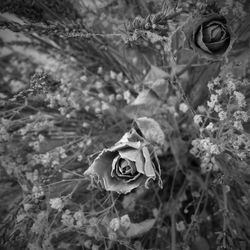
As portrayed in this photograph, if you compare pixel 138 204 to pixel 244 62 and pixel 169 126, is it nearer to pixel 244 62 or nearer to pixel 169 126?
pixel 169 126

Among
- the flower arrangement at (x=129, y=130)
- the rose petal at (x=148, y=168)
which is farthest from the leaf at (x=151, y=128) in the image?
the rose petal at (x=148, y=168)

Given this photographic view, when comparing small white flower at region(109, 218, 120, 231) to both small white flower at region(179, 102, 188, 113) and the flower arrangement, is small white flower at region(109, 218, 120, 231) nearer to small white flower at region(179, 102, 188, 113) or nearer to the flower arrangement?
the flower arrangement

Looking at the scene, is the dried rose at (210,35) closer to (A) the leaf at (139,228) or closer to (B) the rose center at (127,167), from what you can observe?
(B) the rose center at (127,167)

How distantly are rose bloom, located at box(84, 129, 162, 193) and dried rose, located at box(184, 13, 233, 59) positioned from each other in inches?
5.1

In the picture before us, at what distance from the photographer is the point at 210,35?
34 cm

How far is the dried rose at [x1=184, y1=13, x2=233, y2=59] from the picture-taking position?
1.10 ft

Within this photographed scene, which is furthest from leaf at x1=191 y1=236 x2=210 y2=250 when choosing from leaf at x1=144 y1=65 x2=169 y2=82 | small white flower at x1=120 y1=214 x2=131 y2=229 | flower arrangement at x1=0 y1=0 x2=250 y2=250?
leaf at x1=144 y1=65 x2=169 y2=82

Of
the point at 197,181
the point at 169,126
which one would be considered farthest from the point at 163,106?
the point at 197,181

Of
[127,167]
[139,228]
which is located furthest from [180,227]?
[127,167]

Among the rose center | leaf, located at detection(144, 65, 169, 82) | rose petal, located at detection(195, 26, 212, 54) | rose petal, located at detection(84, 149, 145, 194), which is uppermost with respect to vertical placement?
rose petal, located at detection(195, 26, 212, 54)

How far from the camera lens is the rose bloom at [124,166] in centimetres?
31

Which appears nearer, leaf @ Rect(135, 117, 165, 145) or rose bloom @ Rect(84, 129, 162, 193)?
rose bloom @ Rect(84, 129, 162, 193)

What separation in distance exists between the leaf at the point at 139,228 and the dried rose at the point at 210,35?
0.87 ft

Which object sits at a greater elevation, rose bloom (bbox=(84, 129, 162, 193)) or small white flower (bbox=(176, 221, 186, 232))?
rose bloom (bbox=(84, 129, 162, 193))
